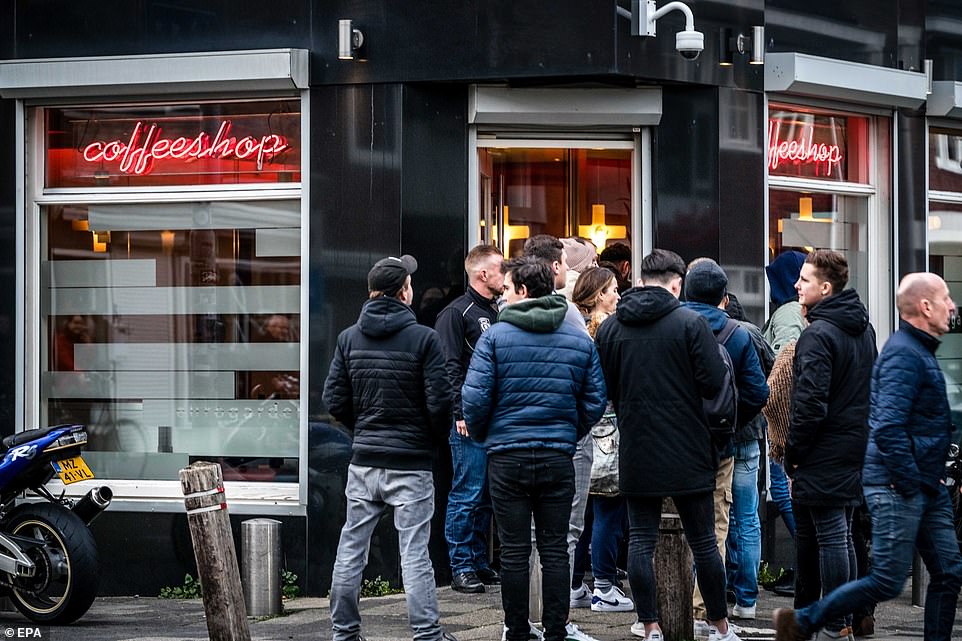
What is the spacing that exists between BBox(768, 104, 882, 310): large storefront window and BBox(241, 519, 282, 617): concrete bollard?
14.1ft

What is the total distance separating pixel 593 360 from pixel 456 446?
8.13 ft

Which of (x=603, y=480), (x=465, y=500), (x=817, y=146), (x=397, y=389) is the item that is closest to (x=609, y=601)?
(x=603, y=480)

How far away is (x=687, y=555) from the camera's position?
7.68m

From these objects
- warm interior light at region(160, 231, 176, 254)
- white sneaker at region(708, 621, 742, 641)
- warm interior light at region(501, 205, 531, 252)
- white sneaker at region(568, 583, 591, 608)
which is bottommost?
white sneaker at region(568, 583, 591, 608)

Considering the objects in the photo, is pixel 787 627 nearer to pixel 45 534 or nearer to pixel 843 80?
pixel 45 534

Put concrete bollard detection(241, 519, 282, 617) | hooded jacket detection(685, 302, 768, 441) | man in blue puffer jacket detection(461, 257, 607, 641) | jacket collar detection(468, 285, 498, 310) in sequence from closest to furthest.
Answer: man in blue puffer jacket detection(461, 257, 607, 641)
hooded jacket detection(685, 302, 768, 441)
concrete bollard detection(241, 519, 282, 617)
jacket collar detection(468, 285, 498, 310)

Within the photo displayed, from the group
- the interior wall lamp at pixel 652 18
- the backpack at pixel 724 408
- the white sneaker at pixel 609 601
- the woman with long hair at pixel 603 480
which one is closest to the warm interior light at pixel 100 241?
the woman with long hair at pixel 603 480

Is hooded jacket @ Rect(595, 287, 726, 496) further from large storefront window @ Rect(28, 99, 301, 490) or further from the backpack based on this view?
large storefront window @ Rect(28, 99, 301, 490)

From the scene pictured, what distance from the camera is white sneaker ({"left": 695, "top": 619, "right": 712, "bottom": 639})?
7926 millimetres

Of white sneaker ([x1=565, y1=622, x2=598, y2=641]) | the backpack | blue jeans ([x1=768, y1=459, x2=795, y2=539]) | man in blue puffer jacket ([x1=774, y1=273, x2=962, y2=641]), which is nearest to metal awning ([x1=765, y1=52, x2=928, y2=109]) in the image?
blue jeans ([x1=768, y1=459, x2=795, y2=539])

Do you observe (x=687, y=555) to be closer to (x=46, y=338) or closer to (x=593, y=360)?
(x=593, y=360)

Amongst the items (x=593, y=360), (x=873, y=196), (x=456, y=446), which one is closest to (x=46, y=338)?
(x=456, y=446)

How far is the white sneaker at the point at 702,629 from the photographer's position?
793 centimetres

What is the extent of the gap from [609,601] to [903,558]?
2442mm
